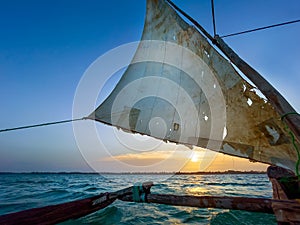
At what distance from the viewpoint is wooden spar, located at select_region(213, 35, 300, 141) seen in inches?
96.5

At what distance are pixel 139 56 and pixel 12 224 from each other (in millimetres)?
5204

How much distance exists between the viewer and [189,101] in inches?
168

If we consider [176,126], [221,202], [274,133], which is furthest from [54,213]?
[274,133]

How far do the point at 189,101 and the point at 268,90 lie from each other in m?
1.63

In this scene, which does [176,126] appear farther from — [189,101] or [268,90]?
[268,90]

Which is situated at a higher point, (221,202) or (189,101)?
(189,101)

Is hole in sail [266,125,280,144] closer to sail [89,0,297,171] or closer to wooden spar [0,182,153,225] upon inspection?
sail [89,0,297,171]

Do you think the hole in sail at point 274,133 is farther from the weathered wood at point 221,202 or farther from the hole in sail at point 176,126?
the hole in sail at point 176,126

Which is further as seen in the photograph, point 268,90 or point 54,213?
point 268,90


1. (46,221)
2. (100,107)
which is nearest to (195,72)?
(100,107)

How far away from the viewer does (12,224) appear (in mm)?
1871

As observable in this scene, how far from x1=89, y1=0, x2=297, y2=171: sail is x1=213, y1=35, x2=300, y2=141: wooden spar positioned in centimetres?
20

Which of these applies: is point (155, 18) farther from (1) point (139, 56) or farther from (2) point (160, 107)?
(2) point (160, 107)

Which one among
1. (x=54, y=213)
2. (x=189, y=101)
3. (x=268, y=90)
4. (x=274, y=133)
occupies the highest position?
(x=189, y=101)
